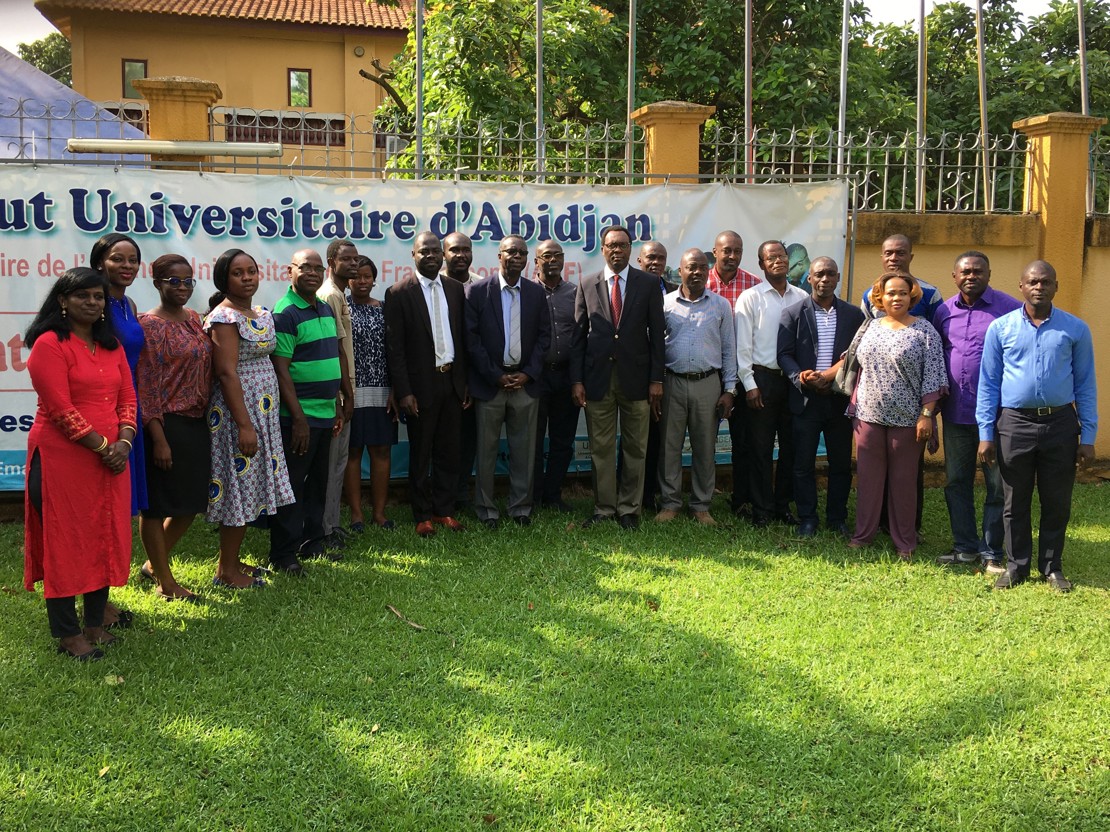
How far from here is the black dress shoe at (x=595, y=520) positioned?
6391mm

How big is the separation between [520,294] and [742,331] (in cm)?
151

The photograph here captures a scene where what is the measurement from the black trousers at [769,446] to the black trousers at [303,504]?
283 cm

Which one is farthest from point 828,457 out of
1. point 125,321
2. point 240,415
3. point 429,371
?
point 125,321

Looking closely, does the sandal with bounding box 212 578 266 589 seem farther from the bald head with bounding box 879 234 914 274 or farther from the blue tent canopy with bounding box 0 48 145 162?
the blue tent canopy with bounding box 0 48 145 162

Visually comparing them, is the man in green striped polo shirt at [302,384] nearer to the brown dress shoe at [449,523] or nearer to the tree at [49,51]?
the brown dress shoe at [449,523]

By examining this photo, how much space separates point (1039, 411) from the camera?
5.28 m

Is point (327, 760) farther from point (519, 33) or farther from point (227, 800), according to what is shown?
point (519, 33)

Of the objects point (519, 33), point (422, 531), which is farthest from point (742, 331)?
point (519, 33)

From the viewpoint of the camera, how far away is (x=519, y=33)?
34.5ft

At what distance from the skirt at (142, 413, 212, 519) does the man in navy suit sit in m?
1.93

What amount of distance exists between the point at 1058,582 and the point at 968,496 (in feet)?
2.39

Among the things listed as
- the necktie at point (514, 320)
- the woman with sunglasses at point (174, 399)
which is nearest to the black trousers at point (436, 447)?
the necktie at point (514, 320)

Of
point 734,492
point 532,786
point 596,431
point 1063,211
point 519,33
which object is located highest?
point 519,33

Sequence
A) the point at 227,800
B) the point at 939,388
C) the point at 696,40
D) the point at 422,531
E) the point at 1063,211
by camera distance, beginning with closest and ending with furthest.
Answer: the point at 227,800 → the point at 939,388 → the point at 422,531 → the point at 1063,211 → the point at 696,40
